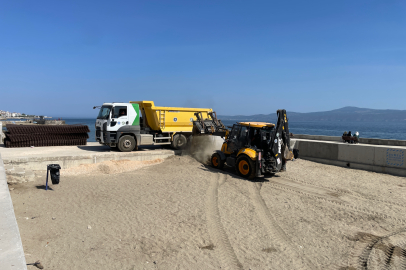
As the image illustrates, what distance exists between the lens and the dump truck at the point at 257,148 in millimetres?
10562

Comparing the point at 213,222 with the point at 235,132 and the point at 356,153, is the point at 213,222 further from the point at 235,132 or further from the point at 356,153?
the point at 356,153

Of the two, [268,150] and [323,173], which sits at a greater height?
[268,150]

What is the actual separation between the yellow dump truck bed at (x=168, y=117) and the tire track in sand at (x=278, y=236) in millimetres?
7968

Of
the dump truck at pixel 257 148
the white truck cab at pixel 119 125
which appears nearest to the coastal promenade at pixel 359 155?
the dump truck at pixel 257 148

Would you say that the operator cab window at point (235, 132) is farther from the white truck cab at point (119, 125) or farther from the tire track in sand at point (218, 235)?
the white truck cab at point (119, 125)

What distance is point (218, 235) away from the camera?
605 cm

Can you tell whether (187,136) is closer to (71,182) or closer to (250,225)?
(71,182)

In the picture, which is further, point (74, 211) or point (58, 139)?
point (58, 139)

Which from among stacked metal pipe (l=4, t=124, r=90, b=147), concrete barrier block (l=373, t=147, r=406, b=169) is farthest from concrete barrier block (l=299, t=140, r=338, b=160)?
stacked metal pipe (l=4, t=124, r=90, b=147)

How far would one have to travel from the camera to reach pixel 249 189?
973 cm

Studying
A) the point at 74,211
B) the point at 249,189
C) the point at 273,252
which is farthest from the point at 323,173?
the point at 74,211

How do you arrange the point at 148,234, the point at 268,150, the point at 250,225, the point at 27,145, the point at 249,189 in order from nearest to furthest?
the point at 148,234
the point at 250,225
the point at 249,189
the point at 268,150
the point at 27,145

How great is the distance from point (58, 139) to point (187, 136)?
25.0 feet

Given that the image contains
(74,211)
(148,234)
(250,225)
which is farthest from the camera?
(74,211)
